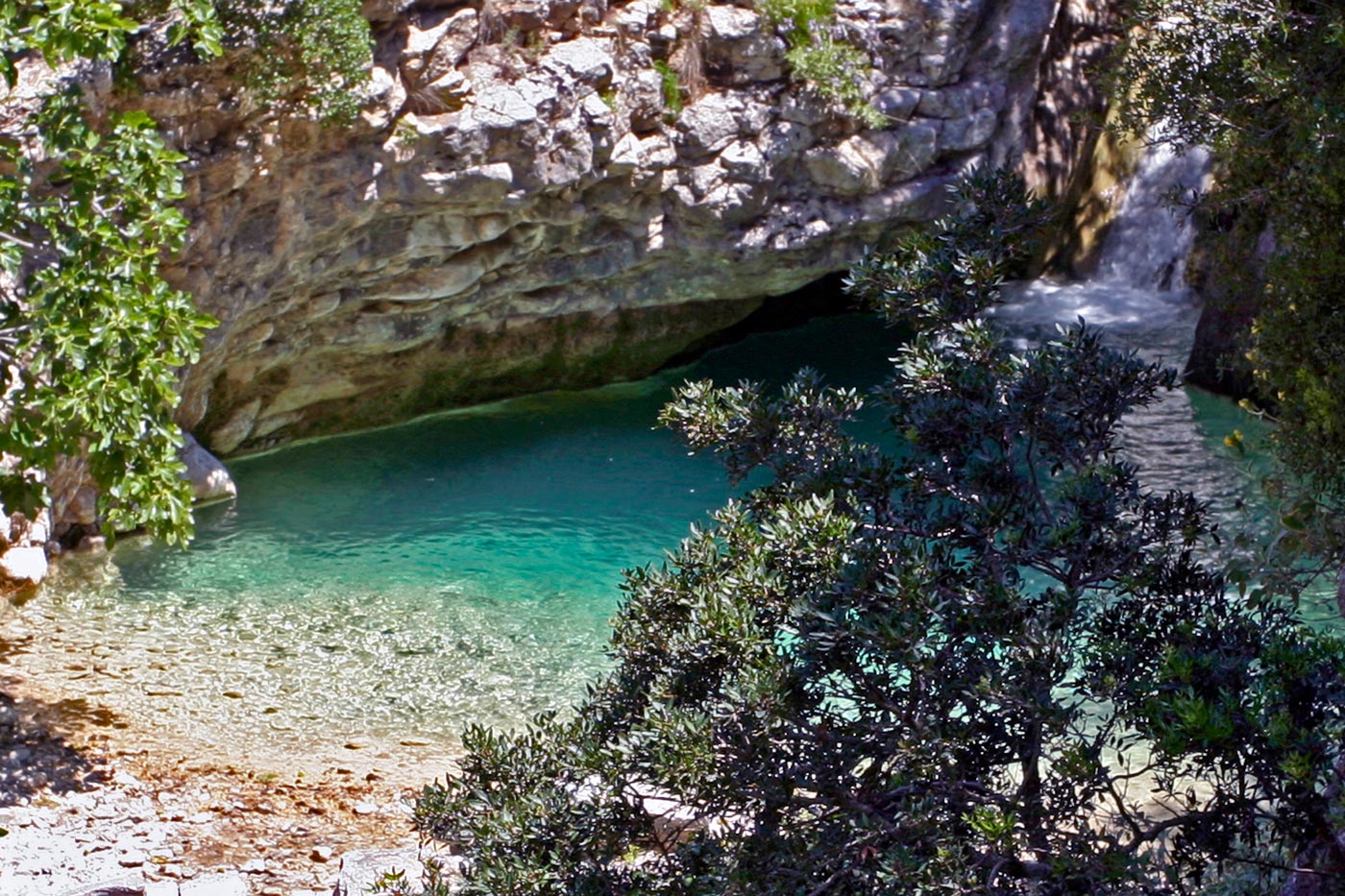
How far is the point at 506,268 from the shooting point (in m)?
16.6

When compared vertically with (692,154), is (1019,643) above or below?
below

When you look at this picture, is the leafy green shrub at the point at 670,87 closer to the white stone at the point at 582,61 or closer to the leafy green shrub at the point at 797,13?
the white stone at the point at 582,61

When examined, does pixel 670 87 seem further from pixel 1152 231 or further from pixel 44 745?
pixel 44 745

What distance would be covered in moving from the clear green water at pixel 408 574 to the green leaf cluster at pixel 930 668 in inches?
151

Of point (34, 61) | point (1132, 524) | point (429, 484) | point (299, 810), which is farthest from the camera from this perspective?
point (429, 484)

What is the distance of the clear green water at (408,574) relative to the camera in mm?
10656

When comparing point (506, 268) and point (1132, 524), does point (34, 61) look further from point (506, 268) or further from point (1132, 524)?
point (1132, 524)

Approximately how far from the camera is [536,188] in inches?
587

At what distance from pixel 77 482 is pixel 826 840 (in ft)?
34.1

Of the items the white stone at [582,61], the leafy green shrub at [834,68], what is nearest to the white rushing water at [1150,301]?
the leafy green shrub at [834,68]

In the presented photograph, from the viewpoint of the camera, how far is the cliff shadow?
9.01 m

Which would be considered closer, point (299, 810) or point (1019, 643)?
point (1019, 643)

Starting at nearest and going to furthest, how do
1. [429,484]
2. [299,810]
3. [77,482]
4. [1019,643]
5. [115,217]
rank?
[1019,643]
[299,810]
[115,217]
[77,482]
[429,484]

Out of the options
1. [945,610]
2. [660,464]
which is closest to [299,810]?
[945,610]
